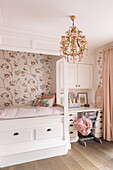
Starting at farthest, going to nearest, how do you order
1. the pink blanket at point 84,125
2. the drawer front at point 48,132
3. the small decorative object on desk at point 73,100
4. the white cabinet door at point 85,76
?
1. the white cabinet door at point 85,76
2. the small decorative object on desk at point 73,100
3. the pink blanket at point 84,125
4. the drawer front at point 48,132

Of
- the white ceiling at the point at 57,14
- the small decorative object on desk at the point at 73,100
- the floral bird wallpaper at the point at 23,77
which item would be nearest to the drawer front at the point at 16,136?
the floral bird wallpaper at the point at 23,77

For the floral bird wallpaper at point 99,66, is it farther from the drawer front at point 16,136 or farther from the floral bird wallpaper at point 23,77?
the drawer front at point 16,136

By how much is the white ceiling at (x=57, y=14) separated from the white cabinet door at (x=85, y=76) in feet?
4.22

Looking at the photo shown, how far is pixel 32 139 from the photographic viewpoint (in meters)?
2.54

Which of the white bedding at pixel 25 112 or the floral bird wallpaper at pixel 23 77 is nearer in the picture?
the white bedding at pixel 25 112

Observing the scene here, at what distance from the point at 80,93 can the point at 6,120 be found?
247cm

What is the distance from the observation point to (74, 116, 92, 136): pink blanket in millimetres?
3010

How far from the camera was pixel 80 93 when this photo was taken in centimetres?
414

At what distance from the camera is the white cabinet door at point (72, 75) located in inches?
150

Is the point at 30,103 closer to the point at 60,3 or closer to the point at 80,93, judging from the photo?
the point at 80,93

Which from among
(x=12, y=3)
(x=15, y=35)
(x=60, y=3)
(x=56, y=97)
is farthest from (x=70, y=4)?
(x=56, y=97)

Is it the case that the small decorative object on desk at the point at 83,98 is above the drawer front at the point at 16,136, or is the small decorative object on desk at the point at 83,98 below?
above

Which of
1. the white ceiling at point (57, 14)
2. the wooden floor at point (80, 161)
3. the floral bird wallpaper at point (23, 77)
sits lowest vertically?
the wooden floor at point (80, 161)

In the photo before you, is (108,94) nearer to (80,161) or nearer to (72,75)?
(72,75)
